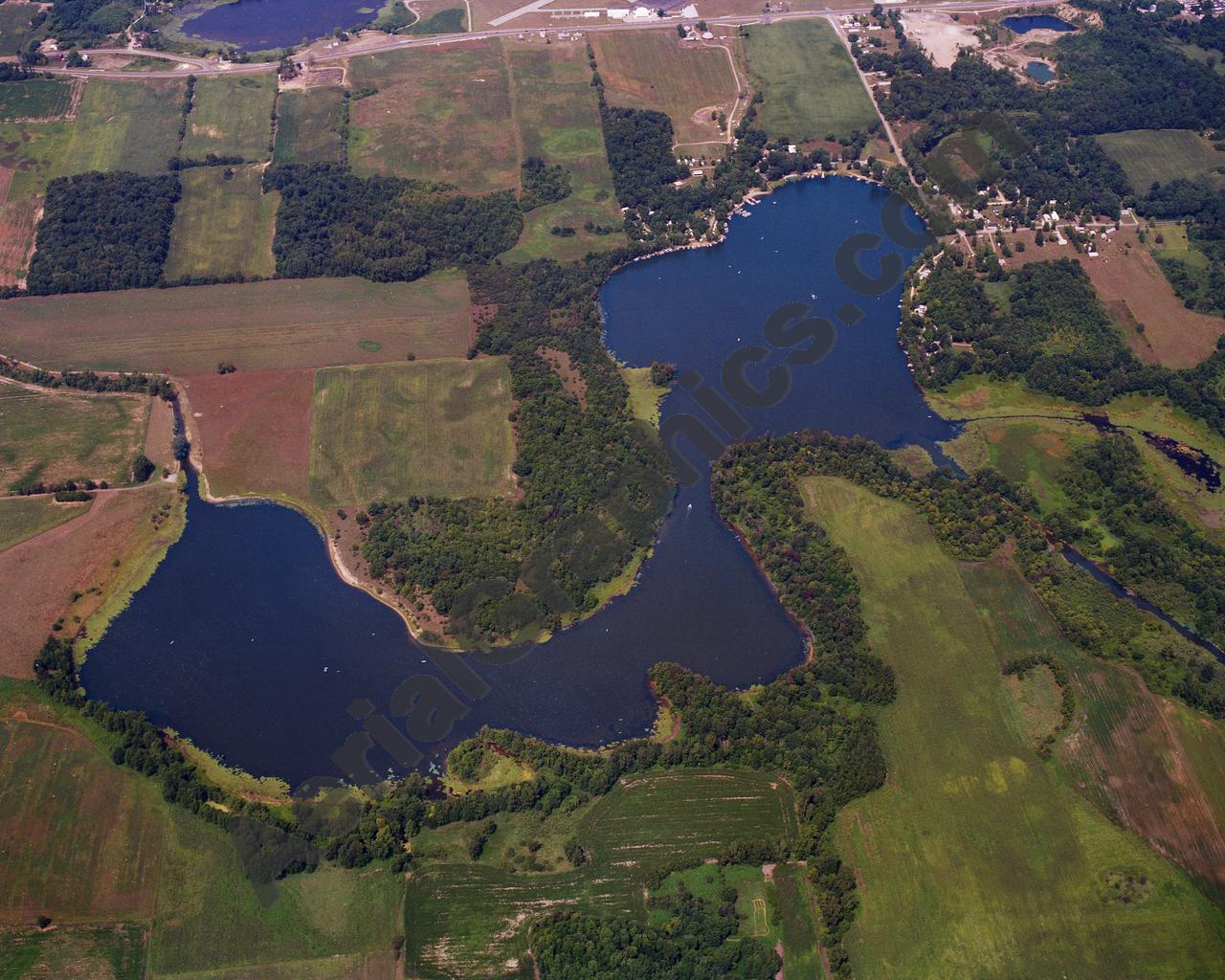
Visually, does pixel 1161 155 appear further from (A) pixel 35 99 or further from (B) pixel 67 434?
(A) pixel 35 99

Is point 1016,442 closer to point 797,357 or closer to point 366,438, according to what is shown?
point 797,357

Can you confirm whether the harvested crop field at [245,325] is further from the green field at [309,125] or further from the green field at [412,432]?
the green field at [309,125]

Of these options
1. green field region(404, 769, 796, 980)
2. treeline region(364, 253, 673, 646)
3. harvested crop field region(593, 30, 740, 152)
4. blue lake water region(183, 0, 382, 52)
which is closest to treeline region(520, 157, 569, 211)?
harvested crop field region(593, 30, 740, 152)

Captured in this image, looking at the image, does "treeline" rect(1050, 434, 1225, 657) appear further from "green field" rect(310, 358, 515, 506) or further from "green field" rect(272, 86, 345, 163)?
"green field" rect(272, 86, 345, 163)

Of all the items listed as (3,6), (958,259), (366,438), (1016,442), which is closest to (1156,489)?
(1016,442)

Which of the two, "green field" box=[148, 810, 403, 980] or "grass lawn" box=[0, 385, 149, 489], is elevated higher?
"grass lawn" box=[0, 385, 149, 489]

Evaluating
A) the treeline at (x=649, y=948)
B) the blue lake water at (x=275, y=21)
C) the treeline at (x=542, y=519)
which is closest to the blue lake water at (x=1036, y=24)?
the treeline at (x=542, y=519)

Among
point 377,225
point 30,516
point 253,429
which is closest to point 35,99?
point 377,225
